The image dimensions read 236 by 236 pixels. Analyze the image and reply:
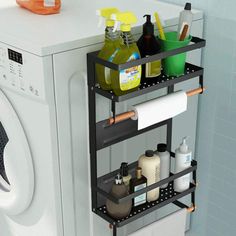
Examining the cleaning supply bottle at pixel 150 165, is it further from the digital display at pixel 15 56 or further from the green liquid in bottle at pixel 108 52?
the digital display at pixel 15 56

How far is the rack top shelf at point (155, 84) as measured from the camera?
1.77 m

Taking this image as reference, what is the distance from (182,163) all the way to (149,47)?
48cm

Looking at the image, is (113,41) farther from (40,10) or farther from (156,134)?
(156,134)

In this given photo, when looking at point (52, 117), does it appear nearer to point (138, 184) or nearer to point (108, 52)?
point (108, 52)

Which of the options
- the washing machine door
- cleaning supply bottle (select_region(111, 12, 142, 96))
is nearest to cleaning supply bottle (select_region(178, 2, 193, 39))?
cleaning supply bottle (select_region(111, 12, 142, 96))

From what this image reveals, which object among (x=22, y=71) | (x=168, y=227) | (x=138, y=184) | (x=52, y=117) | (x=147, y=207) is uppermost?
(x=22, y=71)

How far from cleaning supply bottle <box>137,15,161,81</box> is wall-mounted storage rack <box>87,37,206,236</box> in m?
0.03

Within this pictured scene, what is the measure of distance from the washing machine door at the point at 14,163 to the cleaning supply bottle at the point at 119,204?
0.30 m

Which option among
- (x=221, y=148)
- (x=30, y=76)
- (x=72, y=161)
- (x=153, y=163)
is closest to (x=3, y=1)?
(x=30, y=76)

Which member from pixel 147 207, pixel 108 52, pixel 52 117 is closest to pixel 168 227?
pixel 147 207

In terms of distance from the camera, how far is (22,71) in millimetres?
1848

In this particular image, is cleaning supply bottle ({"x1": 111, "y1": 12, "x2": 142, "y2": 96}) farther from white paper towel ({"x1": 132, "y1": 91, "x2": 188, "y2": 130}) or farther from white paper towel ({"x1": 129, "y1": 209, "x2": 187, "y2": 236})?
white paper towel ({"x1": 129, "y1": 209, "x2": 187, "y2": 236})

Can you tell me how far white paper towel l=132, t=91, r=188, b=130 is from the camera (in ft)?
6.03

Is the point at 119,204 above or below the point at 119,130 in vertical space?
below
